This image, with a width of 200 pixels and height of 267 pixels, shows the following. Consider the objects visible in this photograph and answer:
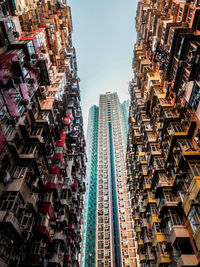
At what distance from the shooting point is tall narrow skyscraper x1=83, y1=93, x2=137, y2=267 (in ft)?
178

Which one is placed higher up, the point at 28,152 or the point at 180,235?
the point at 28,152

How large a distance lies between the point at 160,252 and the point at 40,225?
15.2 m

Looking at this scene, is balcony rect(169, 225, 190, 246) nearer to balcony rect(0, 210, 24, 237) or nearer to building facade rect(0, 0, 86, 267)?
building facade rect(0, 0, 86, 267)

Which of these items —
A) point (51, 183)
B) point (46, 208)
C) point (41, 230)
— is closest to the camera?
point (41, 230)

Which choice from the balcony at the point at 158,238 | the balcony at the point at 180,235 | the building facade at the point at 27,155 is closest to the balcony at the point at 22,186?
the building facade at the point at 27,155

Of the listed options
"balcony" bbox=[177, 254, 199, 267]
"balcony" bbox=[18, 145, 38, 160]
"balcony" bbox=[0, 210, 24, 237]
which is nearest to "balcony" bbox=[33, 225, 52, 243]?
"balcony" bbox=[0, 210, 24, 237]

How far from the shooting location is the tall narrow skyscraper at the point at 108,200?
54250mm

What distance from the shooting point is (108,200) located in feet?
234

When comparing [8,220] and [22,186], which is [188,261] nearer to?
[8,220]

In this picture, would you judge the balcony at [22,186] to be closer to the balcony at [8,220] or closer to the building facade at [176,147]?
the balcony at [8,220]

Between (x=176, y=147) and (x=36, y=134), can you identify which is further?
(x=36, y=134)

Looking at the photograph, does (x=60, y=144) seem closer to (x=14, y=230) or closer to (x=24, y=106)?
(x=24, y=106)

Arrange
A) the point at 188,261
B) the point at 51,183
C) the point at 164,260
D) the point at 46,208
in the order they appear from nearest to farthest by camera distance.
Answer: the point at 188,261
the point at 164,260
the point at 46,208
the point at 51,183

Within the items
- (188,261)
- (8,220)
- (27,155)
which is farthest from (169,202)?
(27,155)
